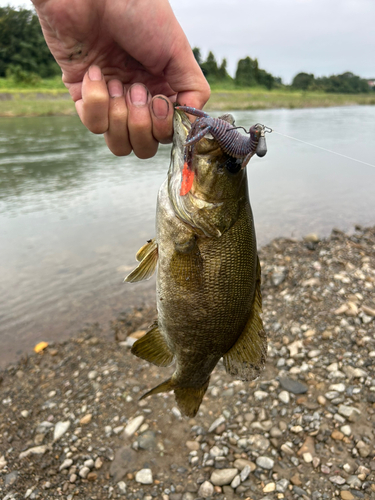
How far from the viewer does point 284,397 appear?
11.8ft

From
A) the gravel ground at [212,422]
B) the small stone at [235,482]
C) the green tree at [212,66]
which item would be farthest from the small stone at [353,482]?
the green tree at [212,66]

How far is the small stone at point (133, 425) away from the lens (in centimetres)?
346

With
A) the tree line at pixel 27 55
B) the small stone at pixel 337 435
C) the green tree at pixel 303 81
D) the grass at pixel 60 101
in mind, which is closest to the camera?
the small stone at pixel 337 435

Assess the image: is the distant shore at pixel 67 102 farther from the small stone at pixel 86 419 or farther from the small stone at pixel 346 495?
the small stone at pixel 346 495

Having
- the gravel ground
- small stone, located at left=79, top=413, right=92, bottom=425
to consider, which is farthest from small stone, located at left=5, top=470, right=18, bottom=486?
small stone, located at left=79, top=413, right=92, bottom=425

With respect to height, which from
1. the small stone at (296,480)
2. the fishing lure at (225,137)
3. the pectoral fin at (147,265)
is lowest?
the small stone at (296,480)

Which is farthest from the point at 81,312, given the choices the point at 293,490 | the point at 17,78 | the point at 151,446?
the point at 17,78

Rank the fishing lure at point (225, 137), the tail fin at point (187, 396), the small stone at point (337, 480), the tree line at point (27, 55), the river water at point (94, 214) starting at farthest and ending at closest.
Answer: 1. the tree line at point (27, 55)
2. the river water at point (94, 214)
3. the small stone at point (337, 480)
4. the tail fin at point (187, 396)
5. the fishing lure at point (225, 137)

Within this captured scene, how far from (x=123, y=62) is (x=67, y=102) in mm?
36498

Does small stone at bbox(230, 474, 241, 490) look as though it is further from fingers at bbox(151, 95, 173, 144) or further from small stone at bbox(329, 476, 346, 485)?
fingers at bbox(151, 95, 173, 144)

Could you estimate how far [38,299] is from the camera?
601 centimetres

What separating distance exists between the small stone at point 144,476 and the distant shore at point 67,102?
29763 mm

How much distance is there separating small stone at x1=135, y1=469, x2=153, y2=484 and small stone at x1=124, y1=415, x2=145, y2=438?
416 mm

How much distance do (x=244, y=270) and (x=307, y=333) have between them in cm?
293
